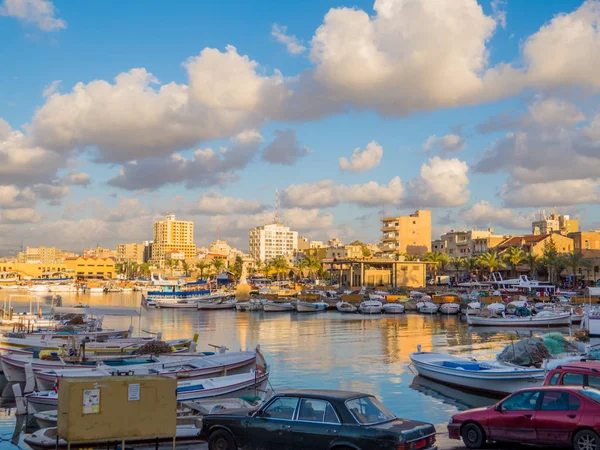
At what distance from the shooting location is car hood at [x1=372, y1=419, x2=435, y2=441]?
11.7m

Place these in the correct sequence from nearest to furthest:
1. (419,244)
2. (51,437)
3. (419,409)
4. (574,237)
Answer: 1. (51,437)
2. (419,409)
3. (574,237)
4. (419,244)

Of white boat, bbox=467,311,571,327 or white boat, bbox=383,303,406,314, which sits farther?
white boat, bbox=383,303,406,314

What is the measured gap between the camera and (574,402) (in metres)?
13.4

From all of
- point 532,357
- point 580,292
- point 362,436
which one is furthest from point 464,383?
point 580,292

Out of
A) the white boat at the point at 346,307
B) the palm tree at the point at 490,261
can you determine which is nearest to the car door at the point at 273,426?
the white boat at the point at 346,307

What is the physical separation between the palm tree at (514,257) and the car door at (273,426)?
107 m

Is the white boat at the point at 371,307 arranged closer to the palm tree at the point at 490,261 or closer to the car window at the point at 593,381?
the palm tree at the point at 490,261

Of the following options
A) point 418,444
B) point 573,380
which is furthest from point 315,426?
point 573,380

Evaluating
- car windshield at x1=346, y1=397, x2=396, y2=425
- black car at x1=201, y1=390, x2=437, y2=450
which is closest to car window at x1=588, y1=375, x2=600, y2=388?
black car at x1=201, y1=390, x2=437, y2=450

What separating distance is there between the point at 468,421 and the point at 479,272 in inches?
4755

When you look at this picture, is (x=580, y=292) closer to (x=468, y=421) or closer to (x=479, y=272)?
(x=479, y=272)

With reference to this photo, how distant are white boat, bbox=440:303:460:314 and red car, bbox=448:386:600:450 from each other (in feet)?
222

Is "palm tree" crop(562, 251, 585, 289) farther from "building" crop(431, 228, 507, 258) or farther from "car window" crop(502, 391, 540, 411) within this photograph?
"car window" crop(502, 391, 540, 411)

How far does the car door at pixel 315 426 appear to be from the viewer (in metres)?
12.0
